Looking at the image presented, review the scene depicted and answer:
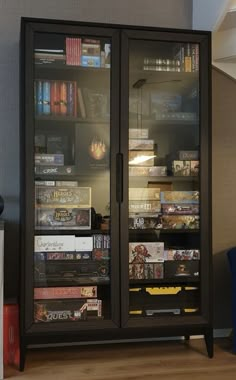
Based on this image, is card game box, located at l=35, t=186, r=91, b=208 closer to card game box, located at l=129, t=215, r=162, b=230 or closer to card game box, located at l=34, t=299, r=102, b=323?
card game box, located at l=129, t=215, r=162, b=230

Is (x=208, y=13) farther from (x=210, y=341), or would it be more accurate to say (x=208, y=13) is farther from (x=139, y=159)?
(x=210, y=341)

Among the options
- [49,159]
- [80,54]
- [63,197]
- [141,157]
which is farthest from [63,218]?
[80,54]

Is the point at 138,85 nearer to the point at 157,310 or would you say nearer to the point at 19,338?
the point at 157,310

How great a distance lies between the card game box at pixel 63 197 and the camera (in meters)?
2.48

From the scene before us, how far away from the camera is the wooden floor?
7.57 ft

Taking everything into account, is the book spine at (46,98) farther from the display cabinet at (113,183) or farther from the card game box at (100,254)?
the card game box at (100,254)

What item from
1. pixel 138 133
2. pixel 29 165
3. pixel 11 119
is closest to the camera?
pixel 29 165

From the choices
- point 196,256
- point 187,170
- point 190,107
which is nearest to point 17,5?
point 190,107

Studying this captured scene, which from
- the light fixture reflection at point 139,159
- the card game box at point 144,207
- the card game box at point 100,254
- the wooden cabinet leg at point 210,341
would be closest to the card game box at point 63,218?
the card game box at point 100,254

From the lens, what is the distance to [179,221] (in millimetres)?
2623

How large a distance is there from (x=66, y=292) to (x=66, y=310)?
10 centimetres

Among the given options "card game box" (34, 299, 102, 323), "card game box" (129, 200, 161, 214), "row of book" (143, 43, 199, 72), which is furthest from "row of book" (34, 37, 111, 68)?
"card game box" (34, 299, 102, 323)

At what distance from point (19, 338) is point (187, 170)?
135cm

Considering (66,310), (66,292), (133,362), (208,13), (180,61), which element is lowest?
(133,362)
